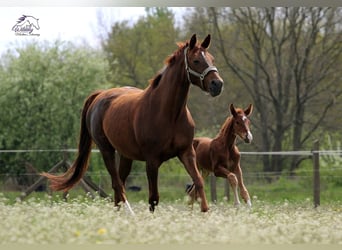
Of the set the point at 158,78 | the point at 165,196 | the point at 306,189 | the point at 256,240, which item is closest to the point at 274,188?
the point at 306,189

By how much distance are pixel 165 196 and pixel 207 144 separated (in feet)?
20.3

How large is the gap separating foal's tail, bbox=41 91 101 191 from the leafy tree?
1016 cm

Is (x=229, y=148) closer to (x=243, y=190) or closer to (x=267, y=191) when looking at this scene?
(x=243, y=190)

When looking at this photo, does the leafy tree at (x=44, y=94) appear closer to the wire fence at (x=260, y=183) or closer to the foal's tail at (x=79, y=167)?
the wire fence at (x=260, y=183)

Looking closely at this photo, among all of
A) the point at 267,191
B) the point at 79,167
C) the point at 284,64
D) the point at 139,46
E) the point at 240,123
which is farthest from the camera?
the point at 139,46

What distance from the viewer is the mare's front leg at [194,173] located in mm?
8102

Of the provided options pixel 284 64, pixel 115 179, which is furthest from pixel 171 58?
pixel 284 64

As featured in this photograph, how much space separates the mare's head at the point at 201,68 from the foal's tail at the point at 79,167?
2286 millimetres

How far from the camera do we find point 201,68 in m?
8.28

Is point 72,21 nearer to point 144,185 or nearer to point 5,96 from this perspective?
point 5,96

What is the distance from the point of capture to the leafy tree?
21.6 meters

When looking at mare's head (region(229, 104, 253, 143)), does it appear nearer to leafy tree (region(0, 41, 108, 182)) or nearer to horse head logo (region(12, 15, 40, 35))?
horse head logo (region(12, 15, 40, 35))

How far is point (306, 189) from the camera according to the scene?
18.6 meters

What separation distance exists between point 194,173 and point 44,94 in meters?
14.8
